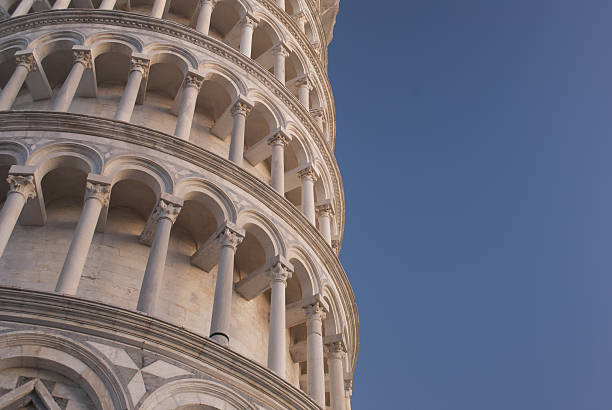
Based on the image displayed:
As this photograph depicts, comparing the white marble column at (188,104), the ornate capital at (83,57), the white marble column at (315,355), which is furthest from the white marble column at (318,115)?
the white marble column at (315,355)

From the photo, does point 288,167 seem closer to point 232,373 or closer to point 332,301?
point 332,301

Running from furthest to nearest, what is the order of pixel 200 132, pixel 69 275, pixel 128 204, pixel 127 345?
pixel 200 132 → pixel 128 204 → pixel 69 275 → pixel 127 345

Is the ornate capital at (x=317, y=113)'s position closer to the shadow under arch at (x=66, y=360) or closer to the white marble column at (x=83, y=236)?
the white marble column at (x=83, y=236)

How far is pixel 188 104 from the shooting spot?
16641 mm

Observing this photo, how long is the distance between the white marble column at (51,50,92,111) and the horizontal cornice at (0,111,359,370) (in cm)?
80

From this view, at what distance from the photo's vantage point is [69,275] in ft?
37.7

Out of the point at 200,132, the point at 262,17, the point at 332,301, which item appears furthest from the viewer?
the point at 262,17

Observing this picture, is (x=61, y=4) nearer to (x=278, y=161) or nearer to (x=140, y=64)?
(x=140, y=64)

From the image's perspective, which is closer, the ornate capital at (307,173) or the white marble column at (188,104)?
the white marble column at (188,104)

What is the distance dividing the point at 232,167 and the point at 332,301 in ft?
12.8

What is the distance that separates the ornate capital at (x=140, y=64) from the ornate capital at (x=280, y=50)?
5689mm

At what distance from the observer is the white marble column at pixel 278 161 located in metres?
16.9

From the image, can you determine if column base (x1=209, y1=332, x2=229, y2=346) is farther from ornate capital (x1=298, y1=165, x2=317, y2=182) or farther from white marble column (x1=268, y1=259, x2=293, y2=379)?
ornate capital (x1=298, y1=165, x2=317, y2=182)

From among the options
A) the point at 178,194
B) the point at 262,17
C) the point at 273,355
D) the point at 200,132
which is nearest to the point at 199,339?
the point at 273,355
